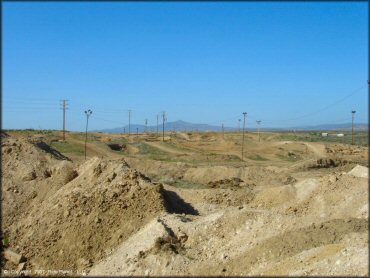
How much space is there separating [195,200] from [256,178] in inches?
464

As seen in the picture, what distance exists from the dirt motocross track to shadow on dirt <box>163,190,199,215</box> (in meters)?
0.10

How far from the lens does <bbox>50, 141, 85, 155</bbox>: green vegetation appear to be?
180 feet

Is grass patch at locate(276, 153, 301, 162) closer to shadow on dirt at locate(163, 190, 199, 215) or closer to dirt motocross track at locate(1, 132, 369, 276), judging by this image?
dirt motocross track at locate(1, 132, 369, 276)

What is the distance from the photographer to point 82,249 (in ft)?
57.7

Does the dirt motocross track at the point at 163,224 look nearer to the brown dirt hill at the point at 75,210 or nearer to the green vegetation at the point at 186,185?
the brown dirt hill at the point at 75,210

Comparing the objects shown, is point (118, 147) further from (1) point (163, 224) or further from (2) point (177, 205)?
(1) point (163, 224)

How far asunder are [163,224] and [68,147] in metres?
43.1

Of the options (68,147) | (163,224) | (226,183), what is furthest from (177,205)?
(68,147)

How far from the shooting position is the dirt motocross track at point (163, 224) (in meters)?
13.3

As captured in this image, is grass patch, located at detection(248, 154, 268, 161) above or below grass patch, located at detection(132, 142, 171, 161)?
below

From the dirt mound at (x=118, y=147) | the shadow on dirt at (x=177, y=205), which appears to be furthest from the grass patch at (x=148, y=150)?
the shadow on dirt at (x=177, y=205)

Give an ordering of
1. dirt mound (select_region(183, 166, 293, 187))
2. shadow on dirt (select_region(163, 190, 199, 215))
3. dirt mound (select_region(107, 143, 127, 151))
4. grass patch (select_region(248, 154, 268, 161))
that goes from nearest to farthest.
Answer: shadow on dirt (select_region(163, 190, 199, 215)), dirt mound (select_region(183, 166, 293, 187)), grass patch (select_region(248, 154, 268, 161)), dirt mound (select_region(107, 143, 127, 151))

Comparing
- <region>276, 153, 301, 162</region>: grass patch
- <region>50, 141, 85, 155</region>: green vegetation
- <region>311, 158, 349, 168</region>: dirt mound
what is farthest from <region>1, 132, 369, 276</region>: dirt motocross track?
<region>276, 153, 301, 162</region>: grass patch

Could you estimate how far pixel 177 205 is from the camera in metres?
22.0
